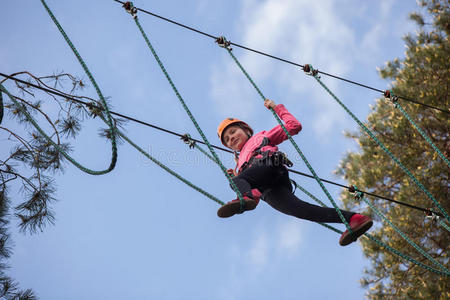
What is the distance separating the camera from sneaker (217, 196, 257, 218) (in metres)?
2.79

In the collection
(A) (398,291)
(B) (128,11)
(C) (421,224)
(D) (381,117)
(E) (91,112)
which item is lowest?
(A) (398,291)

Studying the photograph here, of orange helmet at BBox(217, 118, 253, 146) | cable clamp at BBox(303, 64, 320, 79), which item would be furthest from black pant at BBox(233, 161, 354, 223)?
cable clamp at BBox(303, 64, 320, 79)

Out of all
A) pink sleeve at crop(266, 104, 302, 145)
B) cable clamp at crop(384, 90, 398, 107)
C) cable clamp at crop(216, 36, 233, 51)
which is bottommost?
pink sleeve at crop(266, 104, 302, 145)

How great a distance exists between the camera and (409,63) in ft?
24.1

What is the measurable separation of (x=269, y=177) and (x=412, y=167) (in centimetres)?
395

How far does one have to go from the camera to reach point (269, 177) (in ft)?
10.4

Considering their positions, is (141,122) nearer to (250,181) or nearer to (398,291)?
(250,181)

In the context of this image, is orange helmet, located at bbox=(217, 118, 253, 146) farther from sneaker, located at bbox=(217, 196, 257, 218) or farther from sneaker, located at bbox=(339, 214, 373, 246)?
sneaker, located at bbox=(339, 214, 373, 246)

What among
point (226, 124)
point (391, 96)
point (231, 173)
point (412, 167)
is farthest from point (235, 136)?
point (412, 167)

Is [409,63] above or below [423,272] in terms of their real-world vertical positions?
above

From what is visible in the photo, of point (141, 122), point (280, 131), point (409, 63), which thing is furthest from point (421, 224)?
point (141, 122)

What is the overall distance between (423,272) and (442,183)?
1164 millimetres

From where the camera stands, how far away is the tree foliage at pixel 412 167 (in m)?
6.10

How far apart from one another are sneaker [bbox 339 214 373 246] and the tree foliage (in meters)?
3.17
